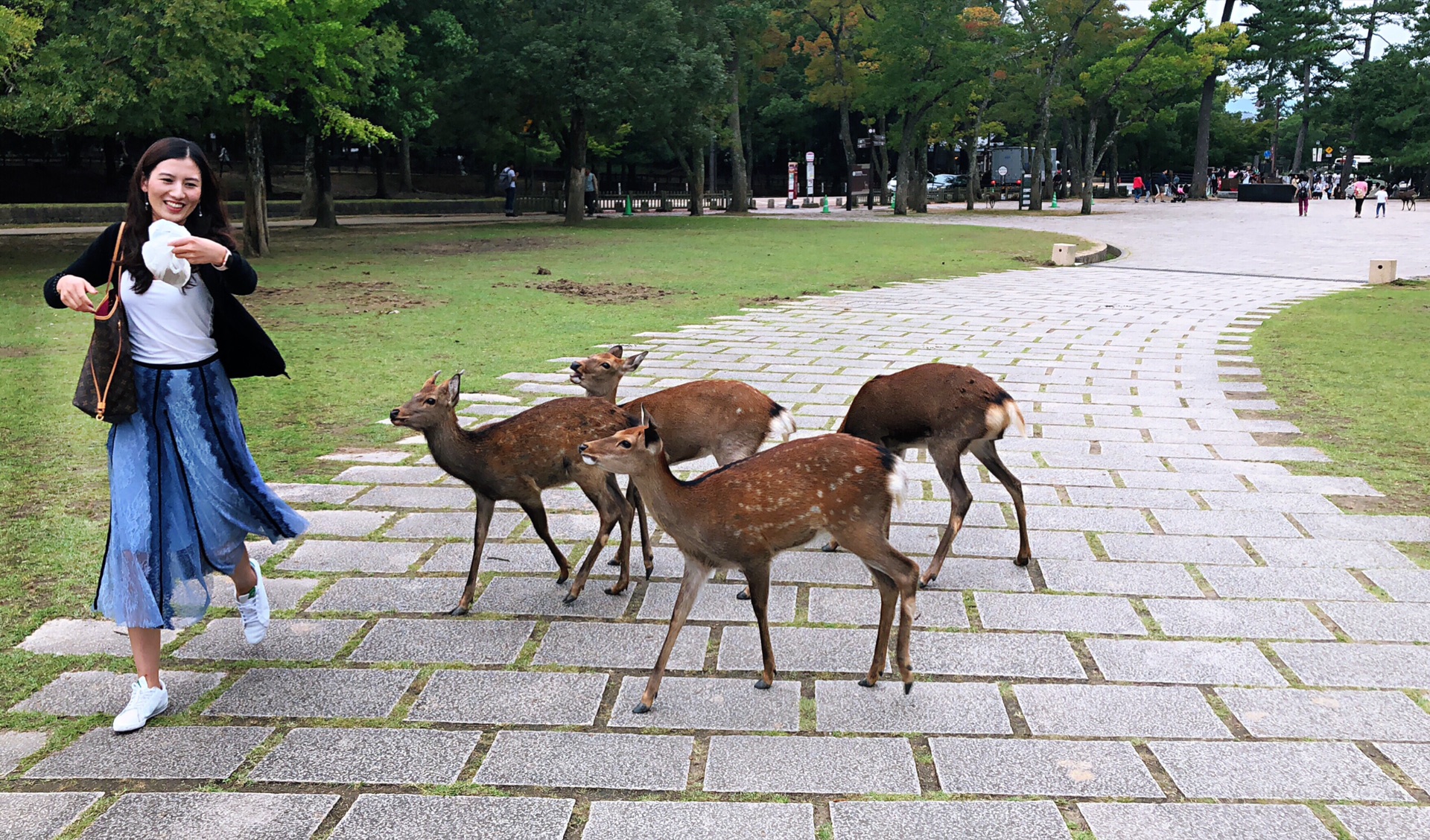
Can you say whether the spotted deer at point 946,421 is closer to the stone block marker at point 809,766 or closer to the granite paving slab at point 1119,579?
the granite paving slab at point 1119,579

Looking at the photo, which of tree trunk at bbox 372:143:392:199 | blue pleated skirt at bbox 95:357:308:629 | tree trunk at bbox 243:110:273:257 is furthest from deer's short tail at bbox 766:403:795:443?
tree trunk at bbox 372:143:392:199

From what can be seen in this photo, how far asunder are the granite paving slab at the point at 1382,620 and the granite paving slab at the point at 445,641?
3.16 m

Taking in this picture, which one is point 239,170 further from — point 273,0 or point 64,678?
point 64,678

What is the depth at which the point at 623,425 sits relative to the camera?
4.78 meters

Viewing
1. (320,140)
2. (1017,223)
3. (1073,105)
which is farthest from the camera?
(1073,105)

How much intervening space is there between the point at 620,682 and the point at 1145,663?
1865 millimetres

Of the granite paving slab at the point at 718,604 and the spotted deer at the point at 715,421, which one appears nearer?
the granite paving slab at the point at 718,604

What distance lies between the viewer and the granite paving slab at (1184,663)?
3.86 m

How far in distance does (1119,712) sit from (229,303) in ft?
10.7

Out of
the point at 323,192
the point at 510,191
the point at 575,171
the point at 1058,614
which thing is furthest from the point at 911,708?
the point at 510,191

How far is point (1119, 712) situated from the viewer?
3.63 metres

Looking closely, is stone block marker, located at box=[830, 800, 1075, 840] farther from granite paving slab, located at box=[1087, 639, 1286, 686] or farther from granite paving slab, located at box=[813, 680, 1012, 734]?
granite paving slab, located at box=[1087, 639, 1286, 686]

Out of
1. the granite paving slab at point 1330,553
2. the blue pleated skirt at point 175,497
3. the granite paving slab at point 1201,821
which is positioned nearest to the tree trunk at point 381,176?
the blue pleated skirt at point 175,497

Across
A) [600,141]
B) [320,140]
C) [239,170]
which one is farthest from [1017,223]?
[239,170]
